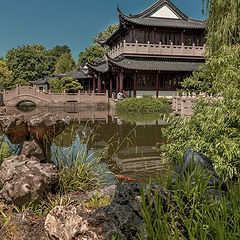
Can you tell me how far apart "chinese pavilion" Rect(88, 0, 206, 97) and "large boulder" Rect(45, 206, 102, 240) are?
19963 mm

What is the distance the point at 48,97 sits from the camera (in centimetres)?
2450

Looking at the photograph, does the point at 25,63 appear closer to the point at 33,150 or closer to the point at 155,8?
the point at 155,8

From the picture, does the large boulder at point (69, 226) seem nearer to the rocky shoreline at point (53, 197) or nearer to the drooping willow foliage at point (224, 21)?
the rocky shoreline at point (53, 197)

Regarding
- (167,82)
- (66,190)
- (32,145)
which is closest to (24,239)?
(66,190)

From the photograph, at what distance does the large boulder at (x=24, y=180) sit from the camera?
8.78 ft

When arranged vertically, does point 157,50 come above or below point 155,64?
above

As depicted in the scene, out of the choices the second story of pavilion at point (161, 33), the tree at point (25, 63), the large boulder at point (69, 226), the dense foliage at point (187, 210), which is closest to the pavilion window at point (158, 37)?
the second story of pavilion at point (161, 33)

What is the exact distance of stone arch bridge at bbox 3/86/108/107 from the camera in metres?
24.3

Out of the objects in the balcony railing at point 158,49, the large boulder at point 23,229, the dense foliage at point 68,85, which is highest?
the balcony railing at point 158,49

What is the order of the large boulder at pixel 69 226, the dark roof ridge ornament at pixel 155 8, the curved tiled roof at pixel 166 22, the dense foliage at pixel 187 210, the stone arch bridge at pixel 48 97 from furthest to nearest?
the stone arch bridge at pixel 48 97
the dark roof ridge ornament at pixel 155 8
the curved tiled roof at pixel 166 22
the dense foliage at pixel 187 210
the large boulder at pixel 69 226

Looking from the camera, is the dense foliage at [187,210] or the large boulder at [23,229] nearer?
the dense foliage at [187,210]

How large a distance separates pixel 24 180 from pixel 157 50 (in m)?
21.9

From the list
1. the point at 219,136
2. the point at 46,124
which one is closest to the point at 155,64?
the point at 219,136

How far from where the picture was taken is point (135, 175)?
4895 millimetres
